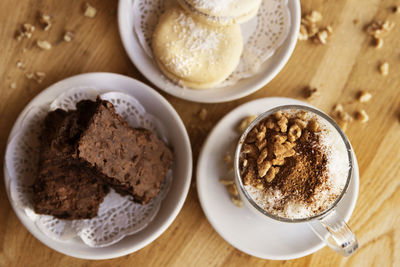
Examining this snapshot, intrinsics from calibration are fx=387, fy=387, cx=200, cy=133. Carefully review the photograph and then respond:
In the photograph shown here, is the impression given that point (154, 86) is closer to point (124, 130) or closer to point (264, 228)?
point (124, 130)

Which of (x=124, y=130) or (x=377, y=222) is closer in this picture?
(x=124, y=130)

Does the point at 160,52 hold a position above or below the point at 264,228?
above

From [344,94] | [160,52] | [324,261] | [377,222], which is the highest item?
[160,52]

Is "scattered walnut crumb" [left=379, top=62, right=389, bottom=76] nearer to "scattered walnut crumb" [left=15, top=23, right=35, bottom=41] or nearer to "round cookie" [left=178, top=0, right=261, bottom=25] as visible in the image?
"round cookie" [left=178, top=0, right=261, bottom=25]

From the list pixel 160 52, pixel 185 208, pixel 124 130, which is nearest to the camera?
pixel 124 130

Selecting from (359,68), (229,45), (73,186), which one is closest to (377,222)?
(359,68)

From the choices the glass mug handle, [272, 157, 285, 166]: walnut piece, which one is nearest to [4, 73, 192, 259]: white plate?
[272, 157, 285, 166]: walnut piece

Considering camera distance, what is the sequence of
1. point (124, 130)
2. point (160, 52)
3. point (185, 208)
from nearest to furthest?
point (124, 130) → point (160, 52) → point (185, 208)

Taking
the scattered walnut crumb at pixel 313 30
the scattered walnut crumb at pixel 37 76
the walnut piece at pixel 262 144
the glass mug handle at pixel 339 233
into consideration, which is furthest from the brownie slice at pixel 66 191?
the scattered walnut crumb at pixel 313 30
